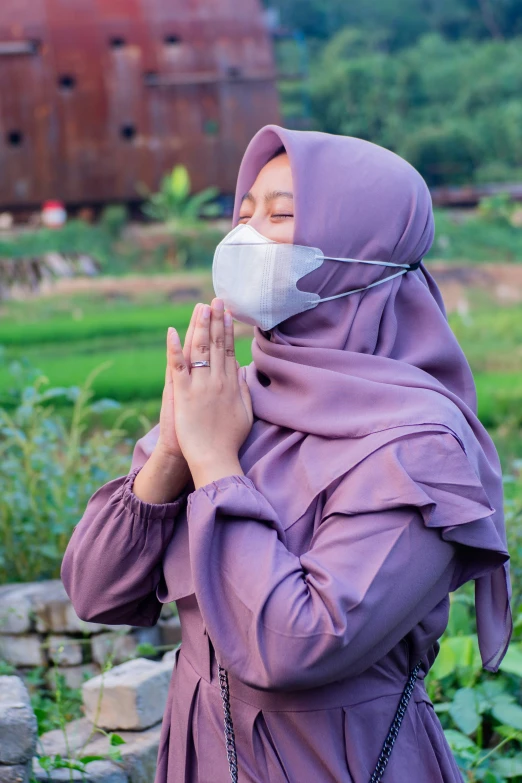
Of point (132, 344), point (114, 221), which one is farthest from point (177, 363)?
point (114, 221)

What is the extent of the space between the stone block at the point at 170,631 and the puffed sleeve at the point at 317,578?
2051 mm

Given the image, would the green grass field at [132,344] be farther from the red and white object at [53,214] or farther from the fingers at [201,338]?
the fingers at [201,338]

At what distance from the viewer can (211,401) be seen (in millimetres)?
1466

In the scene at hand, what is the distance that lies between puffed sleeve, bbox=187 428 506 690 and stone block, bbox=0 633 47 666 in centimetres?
226

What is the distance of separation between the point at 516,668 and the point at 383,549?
1438mm

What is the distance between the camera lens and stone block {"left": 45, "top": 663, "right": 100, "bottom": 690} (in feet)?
11.1

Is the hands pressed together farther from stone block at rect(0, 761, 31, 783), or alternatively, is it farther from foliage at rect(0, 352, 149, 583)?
foliage at rect(0, 352, 149, 583)

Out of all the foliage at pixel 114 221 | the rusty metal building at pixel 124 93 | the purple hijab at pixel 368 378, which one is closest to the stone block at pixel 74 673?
the purple hijab at pixel 368 378

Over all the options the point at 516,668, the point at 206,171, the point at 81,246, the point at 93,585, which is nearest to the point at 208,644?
the point at 93,585

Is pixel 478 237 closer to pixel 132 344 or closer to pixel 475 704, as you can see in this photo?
pixel 132 344

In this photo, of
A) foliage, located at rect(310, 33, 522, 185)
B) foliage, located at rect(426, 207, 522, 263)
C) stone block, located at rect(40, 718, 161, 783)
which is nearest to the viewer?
stone block, located at rect(40, 718, 161, 783)

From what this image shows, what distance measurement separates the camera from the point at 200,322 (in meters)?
1.49

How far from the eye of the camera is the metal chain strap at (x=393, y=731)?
138 centimetres


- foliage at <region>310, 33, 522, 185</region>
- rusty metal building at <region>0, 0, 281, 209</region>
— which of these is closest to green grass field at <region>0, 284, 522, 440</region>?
rusty metal building at <region>0, 0, 281, 209</region>
